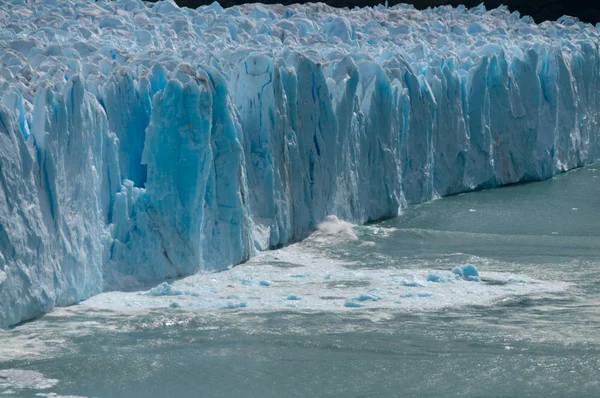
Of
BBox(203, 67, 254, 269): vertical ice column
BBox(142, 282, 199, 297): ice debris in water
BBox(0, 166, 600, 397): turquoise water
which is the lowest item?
BBox(0, 166, 600, 397): turquoise water

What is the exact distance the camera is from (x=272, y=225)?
9.27 metres

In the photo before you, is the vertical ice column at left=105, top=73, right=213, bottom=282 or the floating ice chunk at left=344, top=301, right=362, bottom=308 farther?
the vertical ice column at left=105, top=73, right=213, bottom=282

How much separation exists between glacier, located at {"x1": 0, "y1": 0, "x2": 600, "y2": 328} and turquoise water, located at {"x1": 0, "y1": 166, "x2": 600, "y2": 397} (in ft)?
1.22

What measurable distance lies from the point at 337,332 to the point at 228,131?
7.34 feet

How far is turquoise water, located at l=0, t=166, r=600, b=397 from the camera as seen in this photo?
6117mm

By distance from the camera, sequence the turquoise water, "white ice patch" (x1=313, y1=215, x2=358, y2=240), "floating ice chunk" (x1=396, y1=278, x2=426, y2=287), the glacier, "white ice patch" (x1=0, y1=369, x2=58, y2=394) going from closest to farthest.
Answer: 1. "white ice patch" (x1=0, y1=369, x2=58, y2=394)
2. the turquoise water
3. the glacier
4. "floating ice chunk" (x1=396, y1=278, x2=426, y2=287)
5. "white ice patch" (x1=313, y1=215, x2=358, y2=240)

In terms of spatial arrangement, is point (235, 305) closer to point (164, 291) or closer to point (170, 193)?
point (164, 291)

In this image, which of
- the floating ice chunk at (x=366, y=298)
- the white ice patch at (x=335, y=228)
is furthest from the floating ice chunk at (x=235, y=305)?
the white ice patch at (x=335, y=228)

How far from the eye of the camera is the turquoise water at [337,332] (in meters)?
6.12

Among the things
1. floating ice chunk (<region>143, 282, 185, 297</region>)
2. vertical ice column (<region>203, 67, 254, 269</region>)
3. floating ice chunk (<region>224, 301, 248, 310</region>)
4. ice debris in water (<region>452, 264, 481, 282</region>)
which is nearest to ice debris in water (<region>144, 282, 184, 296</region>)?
floating ice chunk (<region>143, 282, 185, 297</region>)

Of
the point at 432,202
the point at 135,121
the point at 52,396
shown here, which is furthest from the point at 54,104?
the point at 432,202

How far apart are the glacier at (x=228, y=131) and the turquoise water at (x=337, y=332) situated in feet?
1.22

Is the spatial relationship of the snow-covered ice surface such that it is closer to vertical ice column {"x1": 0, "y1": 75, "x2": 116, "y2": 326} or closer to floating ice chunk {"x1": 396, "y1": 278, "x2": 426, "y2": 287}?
floating ice chunk {"x1": 396, "y1": 278, "x2": 426, "y2": 287}

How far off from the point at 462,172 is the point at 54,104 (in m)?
6.54
